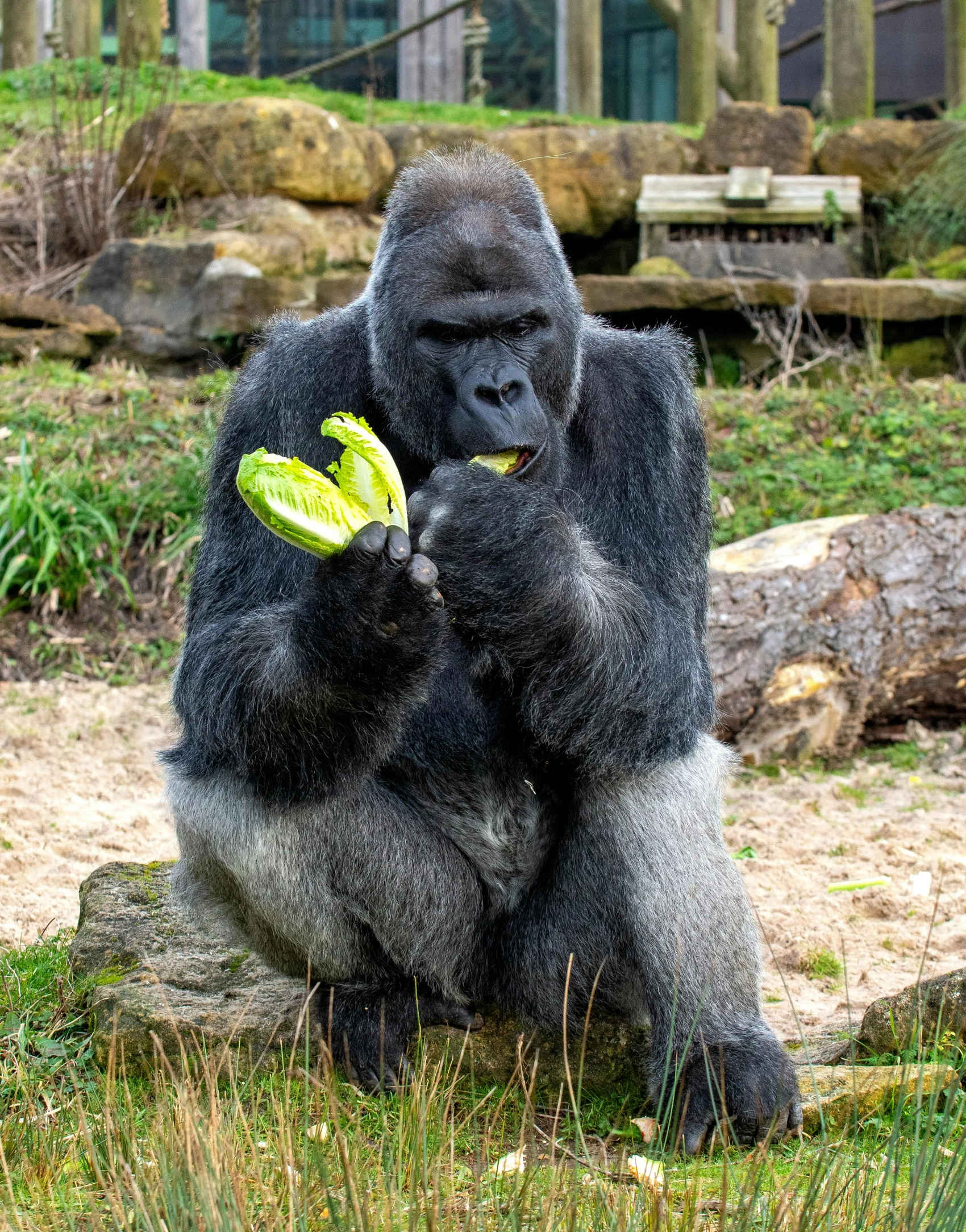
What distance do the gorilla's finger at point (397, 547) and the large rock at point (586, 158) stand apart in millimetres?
9075

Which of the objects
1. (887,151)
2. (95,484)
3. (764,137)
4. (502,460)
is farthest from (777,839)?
(887,151)

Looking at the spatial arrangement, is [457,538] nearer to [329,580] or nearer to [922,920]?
[329,580]

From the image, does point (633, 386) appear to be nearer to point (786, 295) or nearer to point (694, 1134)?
point (694, 1134)

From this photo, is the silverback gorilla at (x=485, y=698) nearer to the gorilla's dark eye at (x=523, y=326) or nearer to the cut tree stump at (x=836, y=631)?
the gorilla's dark eye at (x=523, y=326)

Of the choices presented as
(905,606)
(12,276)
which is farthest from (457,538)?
(12,276)

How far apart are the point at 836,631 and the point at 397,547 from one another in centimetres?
370

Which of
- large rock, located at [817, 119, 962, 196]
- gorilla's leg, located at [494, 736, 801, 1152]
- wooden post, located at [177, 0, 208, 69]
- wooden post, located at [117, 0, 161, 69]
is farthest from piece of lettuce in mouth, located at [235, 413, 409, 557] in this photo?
wooden post, located at [177, 0, 208, 69]

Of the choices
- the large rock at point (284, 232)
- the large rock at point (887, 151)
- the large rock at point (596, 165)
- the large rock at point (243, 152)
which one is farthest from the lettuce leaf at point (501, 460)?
the large rock at point (887, 151)

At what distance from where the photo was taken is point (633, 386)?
10.7 feet

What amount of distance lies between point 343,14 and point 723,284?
9215 millimetres

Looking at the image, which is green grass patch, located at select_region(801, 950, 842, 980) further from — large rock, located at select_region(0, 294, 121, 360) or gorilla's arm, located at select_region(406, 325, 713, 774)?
large rock, located at select_region(0, 294, 121, 360)

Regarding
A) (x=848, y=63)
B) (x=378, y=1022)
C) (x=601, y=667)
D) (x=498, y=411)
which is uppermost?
(x=848, y=63)

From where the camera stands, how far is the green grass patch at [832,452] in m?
7.27

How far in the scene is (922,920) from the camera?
4281mm
